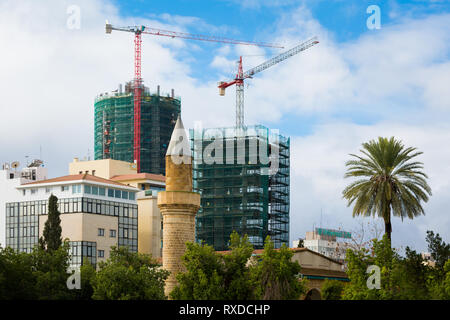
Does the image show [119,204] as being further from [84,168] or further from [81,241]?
[84,168]

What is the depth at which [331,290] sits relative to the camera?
69062mm

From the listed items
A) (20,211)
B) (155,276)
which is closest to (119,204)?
(20,211)

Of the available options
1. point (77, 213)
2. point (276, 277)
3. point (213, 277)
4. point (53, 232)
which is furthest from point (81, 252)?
point (276, 277)

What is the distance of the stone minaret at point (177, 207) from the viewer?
66.4 m

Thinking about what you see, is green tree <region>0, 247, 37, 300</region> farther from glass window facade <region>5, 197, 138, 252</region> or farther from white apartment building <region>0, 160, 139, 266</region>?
glass window facade <region>5, 197, 138, 252</region>

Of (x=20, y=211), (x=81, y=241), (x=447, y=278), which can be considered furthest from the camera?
(x=20, y=211)

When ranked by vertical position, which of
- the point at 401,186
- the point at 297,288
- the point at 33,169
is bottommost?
the point at 297,288

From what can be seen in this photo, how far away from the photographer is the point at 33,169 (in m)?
147

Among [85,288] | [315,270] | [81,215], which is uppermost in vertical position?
[81,215]

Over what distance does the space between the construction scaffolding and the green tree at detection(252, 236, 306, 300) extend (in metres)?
97.6

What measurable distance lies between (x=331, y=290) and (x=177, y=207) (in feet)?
46.8

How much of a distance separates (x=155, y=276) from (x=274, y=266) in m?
12.8

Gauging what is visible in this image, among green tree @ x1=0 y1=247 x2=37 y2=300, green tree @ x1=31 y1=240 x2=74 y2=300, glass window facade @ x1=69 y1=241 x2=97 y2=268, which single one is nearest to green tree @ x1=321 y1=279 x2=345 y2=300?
green tree @ x1=31 y1=240 x2=74 y2=300

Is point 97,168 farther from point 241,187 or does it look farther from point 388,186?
point 388,186
